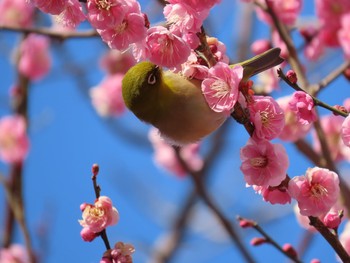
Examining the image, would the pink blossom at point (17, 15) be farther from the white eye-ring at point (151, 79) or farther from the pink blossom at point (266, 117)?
the pink blossom at point (266, 117)

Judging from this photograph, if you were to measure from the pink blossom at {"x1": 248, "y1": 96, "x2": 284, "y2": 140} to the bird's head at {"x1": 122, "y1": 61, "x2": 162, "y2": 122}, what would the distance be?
0.58 meters

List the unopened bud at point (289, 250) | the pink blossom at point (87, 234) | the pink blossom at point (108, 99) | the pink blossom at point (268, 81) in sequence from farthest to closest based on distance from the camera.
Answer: the pink blossom at point (108, 99) → the pink blossom at point (268, 81) → the unopened bud at point (289, 250) → the pink blossom at point (87, 234)

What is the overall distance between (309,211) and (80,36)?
1592 millimetres

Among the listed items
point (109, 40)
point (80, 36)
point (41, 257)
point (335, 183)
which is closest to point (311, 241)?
point (41, 257)

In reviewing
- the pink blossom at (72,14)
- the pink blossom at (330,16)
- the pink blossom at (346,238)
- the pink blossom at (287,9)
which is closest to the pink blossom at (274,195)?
the pink blossom at (72,14)

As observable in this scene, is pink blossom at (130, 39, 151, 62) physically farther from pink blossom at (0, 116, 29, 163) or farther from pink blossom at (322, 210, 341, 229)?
pink blossom at (0, 116, 29, 163)

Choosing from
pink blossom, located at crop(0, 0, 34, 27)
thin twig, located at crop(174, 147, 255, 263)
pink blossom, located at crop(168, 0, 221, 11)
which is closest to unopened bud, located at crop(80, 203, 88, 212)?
pink blossom, located at crop(168, 0, 221, 11)

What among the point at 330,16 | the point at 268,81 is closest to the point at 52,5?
the point at 268,81

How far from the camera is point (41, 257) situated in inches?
126

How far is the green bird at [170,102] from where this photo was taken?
6.50ft

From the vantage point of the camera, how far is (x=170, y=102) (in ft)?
6.72

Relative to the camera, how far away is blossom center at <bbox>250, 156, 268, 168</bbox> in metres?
1.44

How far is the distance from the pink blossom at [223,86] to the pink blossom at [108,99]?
3.39 m

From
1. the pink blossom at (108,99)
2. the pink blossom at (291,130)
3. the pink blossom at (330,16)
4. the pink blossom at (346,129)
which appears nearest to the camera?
the pink blossom at (346,129)
